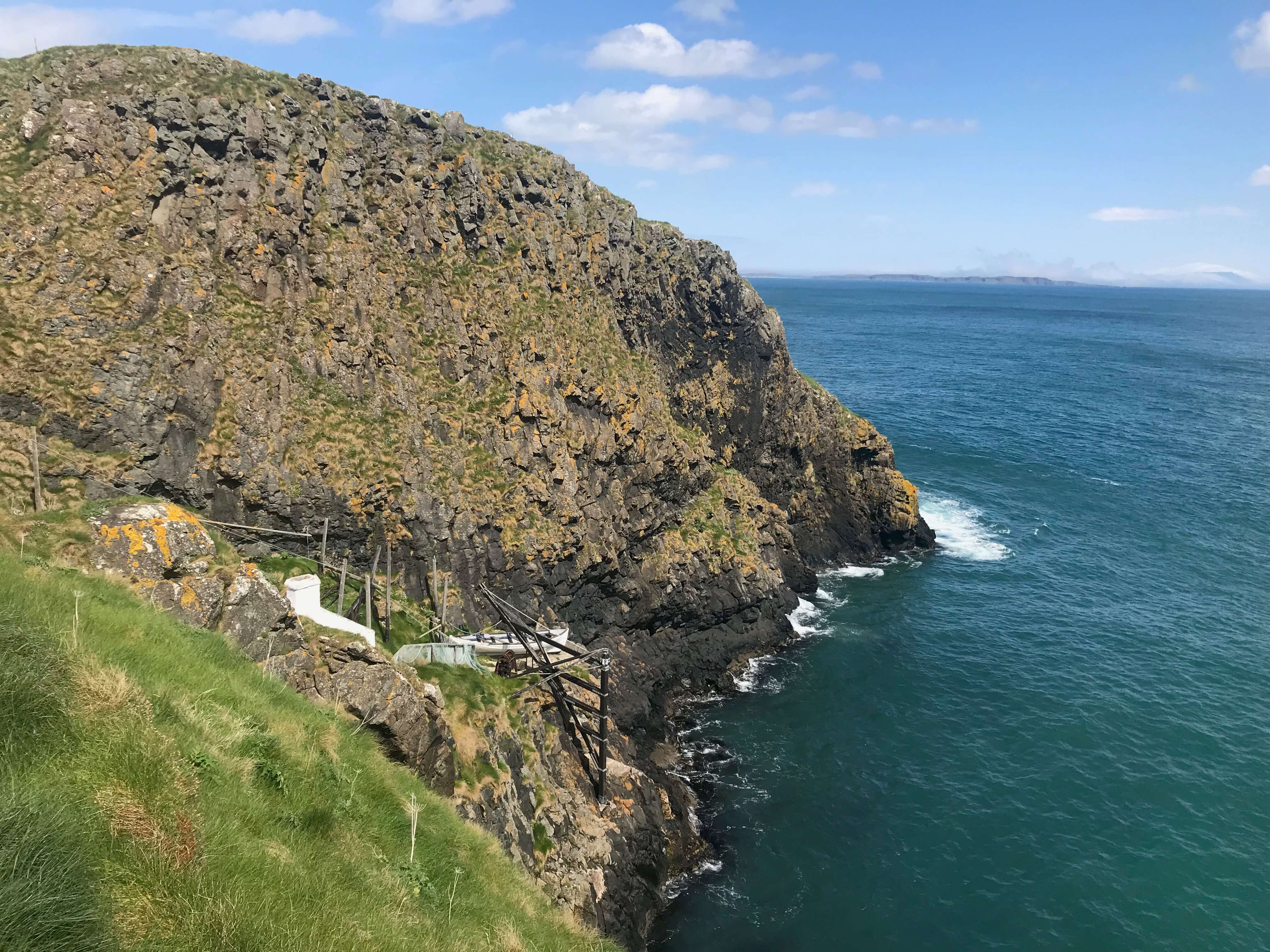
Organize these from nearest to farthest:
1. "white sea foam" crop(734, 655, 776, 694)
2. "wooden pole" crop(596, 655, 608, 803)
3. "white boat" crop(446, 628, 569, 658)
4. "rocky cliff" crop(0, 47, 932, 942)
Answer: "rocky cliff" crop(0, 47, 932, 942), "wooden pole" crop(596, 655, 608, 803), "white boat" crop(446, 628, 569, 658), "white sea foam" crop(734, 655, 776, 694)

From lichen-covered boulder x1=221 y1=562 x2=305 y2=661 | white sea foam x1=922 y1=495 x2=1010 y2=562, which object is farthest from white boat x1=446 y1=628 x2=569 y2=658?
white sea foam x1=922 y1=495 x2=1010 y2=562

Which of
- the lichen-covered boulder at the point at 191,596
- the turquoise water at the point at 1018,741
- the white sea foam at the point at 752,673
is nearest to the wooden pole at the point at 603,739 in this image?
the turquoise water at the point at 1018,741

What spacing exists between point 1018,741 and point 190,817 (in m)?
46.9

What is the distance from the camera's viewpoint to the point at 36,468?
28344mm

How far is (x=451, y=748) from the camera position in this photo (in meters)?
27.3

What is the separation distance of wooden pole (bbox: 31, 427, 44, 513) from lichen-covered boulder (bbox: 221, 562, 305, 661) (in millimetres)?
11329

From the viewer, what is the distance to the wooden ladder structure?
34938mm

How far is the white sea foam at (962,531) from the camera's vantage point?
6962 cm

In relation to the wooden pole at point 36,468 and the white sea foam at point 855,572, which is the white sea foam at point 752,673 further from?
the wooden pole at point 36,468

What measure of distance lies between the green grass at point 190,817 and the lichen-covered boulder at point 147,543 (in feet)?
11.3

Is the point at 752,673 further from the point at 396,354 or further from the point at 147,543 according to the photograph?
the point at 147,543

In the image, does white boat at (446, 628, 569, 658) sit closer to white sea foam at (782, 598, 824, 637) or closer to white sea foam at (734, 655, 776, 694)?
white sea foam at (734, 655, 776, 694)

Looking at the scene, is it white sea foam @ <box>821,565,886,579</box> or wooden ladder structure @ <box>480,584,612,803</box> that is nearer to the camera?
wooden ladder structure @ <box>480,584,612,803</box>

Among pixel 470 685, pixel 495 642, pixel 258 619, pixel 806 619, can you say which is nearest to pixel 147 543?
pixel 258 619
